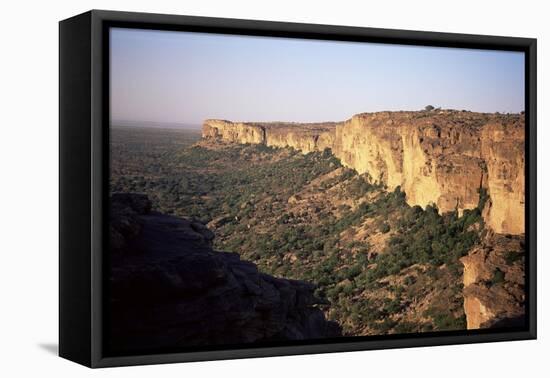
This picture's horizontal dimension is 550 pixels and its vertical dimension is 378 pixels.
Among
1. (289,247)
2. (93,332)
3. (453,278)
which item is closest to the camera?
(93,332)

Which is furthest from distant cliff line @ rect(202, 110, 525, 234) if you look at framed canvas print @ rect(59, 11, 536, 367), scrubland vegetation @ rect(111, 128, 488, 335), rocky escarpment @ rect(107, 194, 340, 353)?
rocky escarpment @ rect(107, 194, 340, 353)

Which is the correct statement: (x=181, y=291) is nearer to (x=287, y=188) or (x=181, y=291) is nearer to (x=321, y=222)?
(x=287, y=188)

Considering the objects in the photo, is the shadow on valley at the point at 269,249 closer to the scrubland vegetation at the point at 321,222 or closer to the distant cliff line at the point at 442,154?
the scrubland vegetation at the point at 321,222

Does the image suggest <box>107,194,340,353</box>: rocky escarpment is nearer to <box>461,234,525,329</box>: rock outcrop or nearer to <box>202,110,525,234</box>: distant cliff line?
<box>202,110,525,234</box>: distant cliff line

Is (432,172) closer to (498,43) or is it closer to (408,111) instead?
(408,111)

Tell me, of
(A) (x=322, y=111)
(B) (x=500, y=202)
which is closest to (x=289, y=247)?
(A) (x=322, y=111)

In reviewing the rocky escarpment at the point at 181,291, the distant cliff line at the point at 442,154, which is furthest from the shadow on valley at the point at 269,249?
the distant cliff line at the point at 442,154

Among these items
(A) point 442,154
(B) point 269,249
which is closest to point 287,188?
(B) point 269,249
